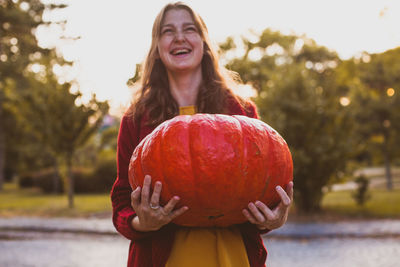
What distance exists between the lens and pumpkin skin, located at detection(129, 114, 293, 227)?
162 centimetres

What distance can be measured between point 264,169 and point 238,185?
0.46 ft

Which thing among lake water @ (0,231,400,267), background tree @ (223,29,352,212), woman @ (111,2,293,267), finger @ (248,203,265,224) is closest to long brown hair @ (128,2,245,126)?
woman @ (111,2,293,267)

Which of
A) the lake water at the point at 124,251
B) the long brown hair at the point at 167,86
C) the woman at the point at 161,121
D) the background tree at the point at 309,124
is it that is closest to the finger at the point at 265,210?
the woman at the point at 161,121

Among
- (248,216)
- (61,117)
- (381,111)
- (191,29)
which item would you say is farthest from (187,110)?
(381,111)

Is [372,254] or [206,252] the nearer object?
[206,252]

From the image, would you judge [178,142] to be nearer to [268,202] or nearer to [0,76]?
[268,202]

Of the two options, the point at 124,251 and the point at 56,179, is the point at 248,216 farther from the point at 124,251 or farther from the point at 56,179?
the point at 56,179

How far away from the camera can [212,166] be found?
5.31 feet

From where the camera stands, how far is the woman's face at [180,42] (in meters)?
2.19

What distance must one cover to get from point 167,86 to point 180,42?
293 mm

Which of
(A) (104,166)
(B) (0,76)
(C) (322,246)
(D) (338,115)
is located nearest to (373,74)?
(D) (338,115)

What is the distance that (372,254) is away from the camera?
24.8 feet

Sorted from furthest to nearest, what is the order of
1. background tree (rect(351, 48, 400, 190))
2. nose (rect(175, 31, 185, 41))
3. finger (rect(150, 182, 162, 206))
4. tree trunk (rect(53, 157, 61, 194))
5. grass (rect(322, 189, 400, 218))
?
tree trunk (rect(53, 157, 61, 194))
background tree (rect(351, 48, 400, 190))
grass (rect(322, 189, 400, 218))
nose (rect(175, 31, 185, 41))
finger (rect(150, 182, 162, 206))

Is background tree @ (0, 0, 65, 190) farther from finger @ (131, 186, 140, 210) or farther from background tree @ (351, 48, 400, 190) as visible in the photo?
finger @ (131, 186, 140, 210)
